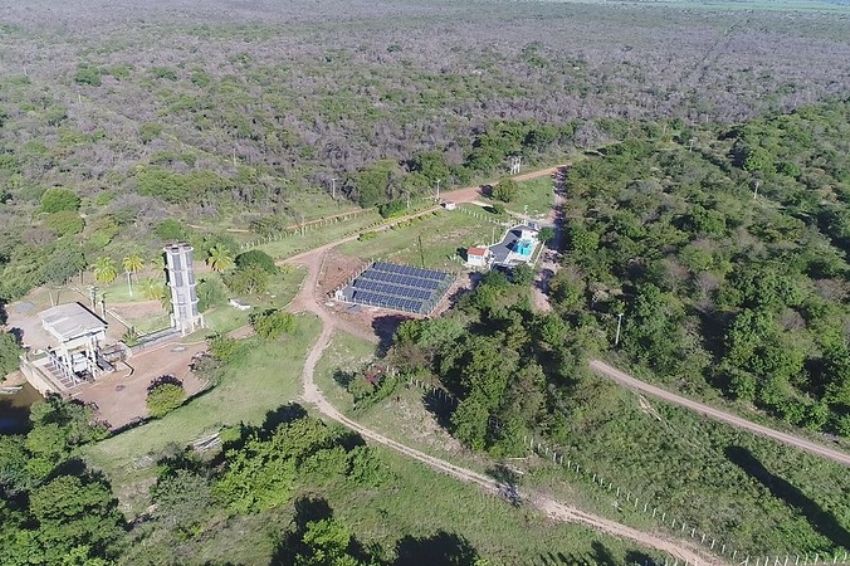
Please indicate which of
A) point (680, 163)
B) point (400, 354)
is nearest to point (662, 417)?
point (400, 354)

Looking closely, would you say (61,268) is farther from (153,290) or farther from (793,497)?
(793,497)

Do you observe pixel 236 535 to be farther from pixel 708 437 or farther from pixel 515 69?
pixel 515 69

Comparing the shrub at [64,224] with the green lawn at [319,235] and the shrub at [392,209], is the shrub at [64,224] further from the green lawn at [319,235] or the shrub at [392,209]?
the shrub at [392,209]

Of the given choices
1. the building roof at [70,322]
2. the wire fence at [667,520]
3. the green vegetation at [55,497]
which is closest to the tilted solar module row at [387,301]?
the wire fence at [667,520]

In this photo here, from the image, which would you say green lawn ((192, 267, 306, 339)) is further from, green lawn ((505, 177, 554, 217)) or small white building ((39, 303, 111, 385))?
green lawn ((505, 177, 554, 217))

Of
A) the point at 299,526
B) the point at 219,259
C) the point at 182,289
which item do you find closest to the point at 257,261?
the point at 219,259

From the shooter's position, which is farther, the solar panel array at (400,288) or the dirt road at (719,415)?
the solar panel array at (400,288)
